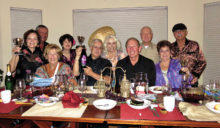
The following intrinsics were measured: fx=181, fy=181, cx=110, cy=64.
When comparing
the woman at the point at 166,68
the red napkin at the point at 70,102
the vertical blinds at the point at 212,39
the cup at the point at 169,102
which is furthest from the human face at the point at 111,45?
the vertical blinds at the point at 212,39

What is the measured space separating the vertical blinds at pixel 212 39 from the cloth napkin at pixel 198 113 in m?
2.93

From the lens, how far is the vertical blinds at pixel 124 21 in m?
4.41

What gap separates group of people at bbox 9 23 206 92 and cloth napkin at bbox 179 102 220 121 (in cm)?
57

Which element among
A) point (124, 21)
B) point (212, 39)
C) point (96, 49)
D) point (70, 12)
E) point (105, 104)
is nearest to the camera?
point (105, 104)

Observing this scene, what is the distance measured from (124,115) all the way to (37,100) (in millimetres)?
859

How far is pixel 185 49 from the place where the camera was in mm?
3301

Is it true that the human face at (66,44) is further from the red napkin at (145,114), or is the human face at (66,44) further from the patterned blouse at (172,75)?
the red napkin at (145,114)

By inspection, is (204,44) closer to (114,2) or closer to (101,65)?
(114,2)

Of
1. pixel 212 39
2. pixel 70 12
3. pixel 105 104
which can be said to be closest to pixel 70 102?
pixel 105 104

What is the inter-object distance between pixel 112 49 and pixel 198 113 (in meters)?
1.99

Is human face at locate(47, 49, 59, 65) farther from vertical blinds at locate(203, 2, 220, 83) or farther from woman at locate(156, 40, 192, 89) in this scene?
vertical blinds at locate(203, 2, 220, 83)

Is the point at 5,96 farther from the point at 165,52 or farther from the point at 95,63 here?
the point at 165,52

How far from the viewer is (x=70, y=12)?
4.68 meters

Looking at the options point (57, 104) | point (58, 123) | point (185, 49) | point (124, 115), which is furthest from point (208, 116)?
point (185, 49)
